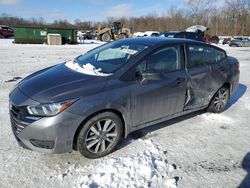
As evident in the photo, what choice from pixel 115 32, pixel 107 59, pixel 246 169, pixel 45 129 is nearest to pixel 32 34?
pixel 115 32

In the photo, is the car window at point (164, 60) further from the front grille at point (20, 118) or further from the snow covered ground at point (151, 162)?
the front grille at point (20, 118)

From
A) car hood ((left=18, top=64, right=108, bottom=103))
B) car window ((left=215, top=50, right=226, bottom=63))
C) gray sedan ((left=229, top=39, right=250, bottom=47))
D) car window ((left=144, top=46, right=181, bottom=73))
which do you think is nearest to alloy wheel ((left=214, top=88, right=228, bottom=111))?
car window ((left=215, top=50, right=226, bottom=63))

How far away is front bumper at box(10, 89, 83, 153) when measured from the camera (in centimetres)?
290

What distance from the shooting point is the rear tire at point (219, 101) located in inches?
200

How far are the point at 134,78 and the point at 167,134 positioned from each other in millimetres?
1287

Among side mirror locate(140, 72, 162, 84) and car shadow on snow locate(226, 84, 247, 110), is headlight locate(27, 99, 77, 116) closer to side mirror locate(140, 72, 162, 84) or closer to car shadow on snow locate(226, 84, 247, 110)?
side mirror locate(140, 72, 162, 84)

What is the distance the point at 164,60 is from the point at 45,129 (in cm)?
211

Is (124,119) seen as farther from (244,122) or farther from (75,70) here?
(244,122)

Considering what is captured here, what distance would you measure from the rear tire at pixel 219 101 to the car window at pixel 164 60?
1472 mm

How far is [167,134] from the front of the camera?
13.7 feet

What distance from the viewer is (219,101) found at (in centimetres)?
519

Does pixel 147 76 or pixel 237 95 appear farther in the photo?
pixel 237 95

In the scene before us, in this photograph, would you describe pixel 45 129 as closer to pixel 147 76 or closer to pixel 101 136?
pixel 101 136

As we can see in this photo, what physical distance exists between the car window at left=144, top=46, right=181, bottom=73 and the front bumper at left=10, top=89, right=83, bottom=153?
1406 mm
